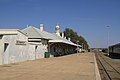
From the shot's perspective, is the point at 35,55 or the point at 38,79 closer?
the point at 38,79

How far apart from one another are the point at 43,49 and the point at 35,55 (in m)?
6.84

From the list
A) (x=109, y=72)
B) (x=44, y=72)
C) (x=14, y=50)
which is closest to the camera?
(x=44, y=72)

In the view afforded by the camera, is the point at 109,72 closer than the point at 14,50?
Yes

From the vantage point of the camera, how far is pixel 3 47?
27625 mm

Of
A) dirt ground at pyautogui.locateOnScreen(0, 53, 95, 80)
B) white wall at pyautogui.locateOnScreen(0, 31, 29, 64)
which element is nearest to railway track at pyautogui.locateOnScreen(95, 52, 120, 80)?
dirt ground at pyautogui.locateOnScreen(0, 53, 95, 80)

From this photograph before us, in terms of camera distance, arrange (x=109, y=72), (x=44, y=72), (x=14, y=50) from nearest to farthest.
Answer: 1. (x=44, y=72)
2. (x=109, y=72)
3. (x=14, y=50)

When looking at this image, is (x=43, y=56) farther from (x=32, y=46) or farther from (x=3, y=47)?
(x=3, y=47)

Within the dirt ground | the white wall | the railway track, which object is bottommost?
the railway track

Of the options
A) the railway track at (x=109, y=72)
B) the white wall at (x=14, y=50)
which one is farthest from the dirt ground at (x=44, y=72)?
the white wall at (x=14, y=50)

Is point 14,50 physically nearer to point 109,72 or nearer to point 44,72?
point 109,72

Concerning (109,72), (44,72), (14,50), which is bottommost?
(109,72)

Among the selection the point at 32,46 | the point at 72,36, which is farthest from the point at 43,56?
the point at 72,36

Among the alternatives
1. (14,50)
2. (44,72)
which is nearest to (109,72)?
(44,72)

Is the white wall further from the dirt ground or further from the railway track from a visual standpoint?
the railway track
